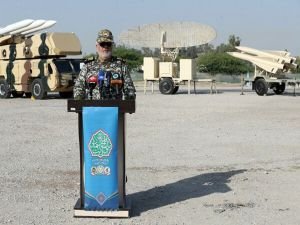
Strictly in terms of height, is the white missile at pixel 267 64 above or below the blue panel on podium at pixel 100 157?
above

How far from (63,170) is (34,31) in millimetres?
22040

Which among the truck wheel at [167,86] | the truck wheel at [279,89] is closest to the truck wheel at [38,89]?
the truck wheel at [167,86]

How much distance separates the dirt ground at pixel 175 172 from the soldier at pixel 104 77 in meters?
1.28

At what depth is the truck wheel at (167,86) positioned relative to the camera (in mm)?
31759

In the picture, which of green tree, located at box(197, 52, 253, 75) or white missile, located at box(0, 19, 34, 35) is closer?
white missile, located at box(0, 19, 34, 35)

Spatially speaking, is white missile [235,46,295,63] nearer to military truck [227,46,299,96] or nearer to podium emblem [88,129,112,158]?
military truck [227,46,299,96]

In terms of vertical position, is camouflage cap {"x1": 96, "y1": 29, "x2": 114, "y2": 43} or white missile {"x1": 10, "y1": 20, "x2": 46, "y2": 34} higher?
white missile {"x1": 10, "y1": 20, "x2": 46, "y2": 34}

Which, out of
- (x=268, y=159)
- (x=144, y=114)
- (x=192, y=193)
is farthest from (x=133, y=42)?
(x=192, y=193)

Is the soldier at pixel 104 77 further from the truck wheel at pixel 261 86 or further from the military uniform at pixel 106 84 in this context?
the truck wheel at pixel 261 86

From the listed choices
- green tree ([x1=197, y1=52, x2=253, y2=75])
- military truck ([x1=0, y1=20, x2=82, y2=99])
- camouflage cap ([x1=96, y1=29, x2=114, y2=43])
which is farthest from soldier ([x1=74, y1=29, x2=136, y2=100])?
green tree ([x1=197, y1=52, x2=253, y2=75])

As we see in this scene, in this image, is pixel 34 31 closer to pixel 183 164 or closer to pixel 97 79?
pixel 183 164

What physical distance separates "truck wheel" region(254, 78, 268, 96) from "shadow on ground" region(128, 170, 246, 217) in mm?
22212

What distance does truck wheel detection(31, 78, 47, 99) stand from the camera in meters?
26.0

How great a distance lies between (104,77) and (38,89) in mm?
20625
